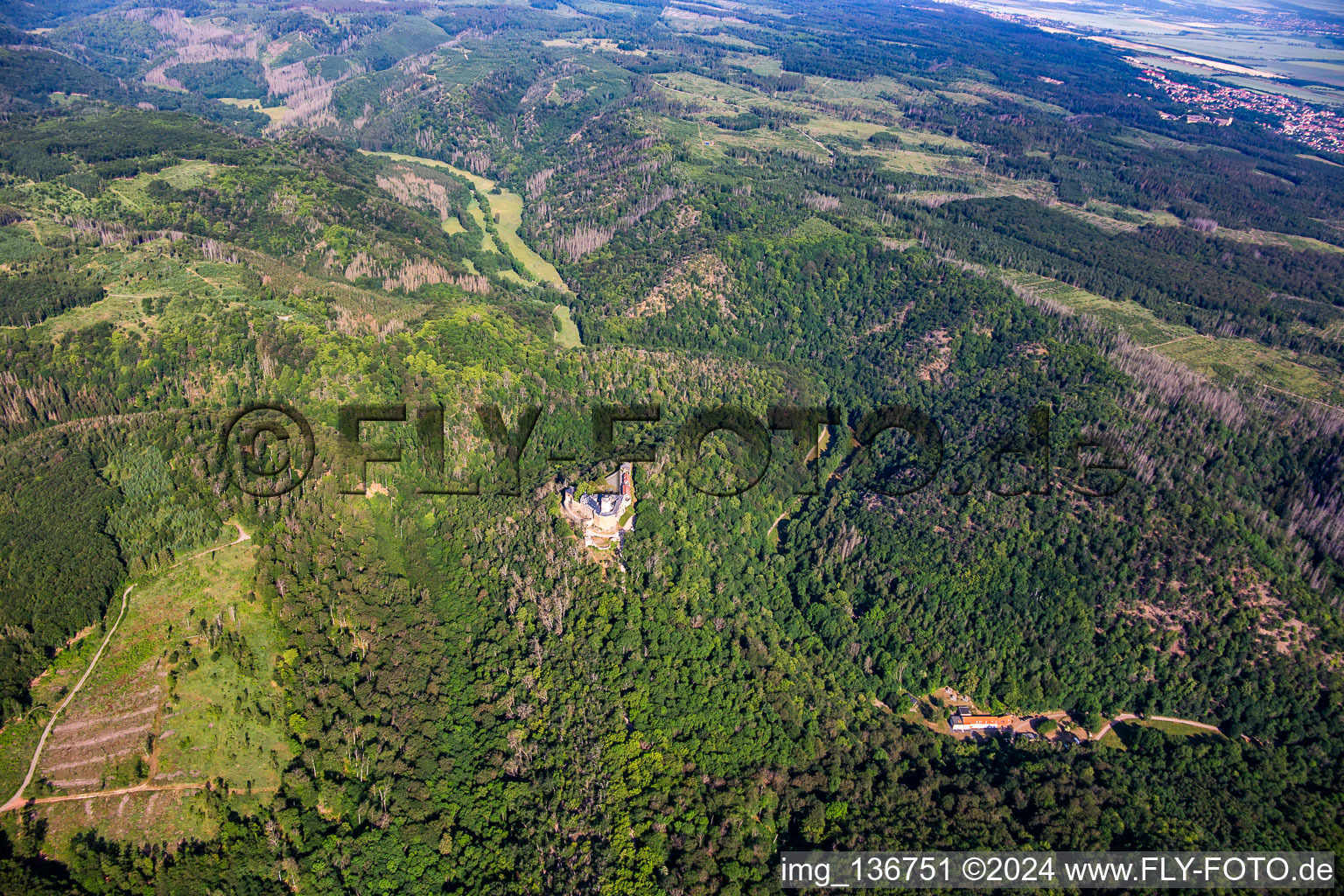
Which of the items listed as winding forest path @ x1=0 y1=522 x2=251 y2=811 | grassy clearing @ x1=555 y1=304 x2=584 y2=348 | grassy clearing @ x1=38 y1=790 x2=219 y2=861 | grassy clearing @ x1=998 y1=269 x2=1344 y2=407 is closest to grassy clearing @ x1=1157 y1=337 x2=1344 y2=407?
grassy clearing @ x1=998 y1=269 x2=1344 y2=407

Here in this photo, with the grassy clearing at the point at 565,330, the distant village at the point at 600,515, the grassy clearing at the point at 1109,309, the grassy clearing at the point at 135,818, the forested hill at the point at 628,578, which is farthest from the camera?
the grassy clearing at the point at 565,330

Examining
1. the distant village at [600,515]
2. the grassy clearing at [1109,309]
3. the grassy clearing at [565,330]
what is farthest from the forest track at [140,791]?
the grassy clearing at [1109,309]

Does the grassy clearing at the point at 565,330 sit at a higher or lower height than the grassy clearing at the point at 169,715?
higher

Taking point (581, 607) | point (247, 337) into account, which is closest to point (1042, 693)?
point (581, 607)

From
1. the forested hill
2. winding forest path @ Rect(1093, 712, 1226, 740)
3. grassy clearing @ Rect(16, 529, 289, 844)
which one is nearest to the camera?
grassy clearing @ Rect(16, 529, 289, 844)

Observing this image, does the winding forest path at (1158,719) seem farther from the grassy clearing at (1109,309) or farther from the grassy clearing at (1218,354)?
the grassy clearing at (1109,309)

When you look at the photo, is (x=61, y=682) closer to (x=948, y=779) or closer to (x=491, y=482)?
(x=491, y=482)

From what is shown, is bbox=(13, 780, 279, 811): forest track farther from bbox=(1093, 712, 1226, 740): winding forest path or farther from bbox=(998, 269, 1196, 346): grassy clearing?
bbox=(998, 269, 1196, 346): grassy clearing

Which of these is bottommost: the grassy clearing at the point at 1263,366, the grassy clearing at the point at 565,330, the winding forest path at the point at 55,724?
the winding forest path at the point at 55,724
